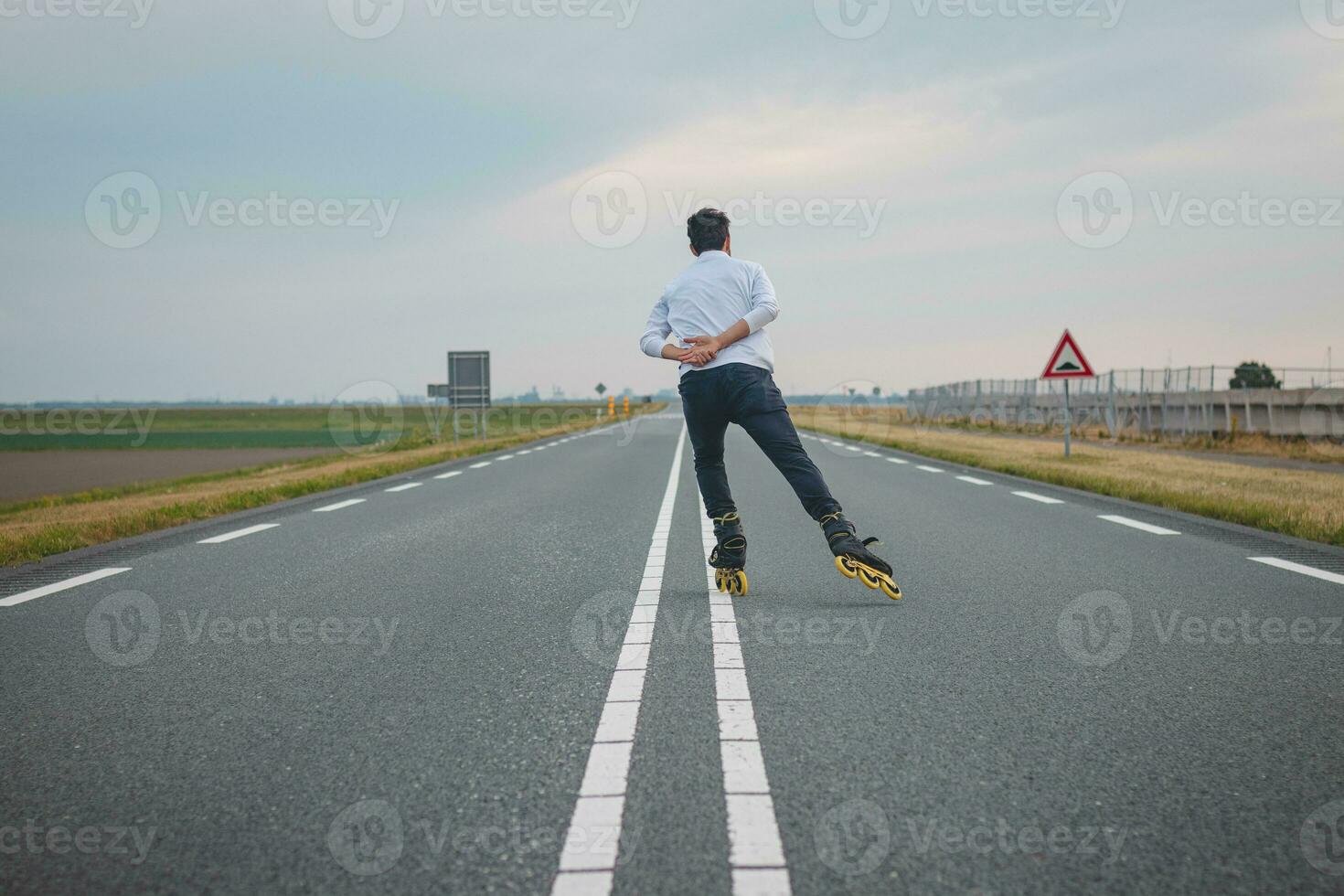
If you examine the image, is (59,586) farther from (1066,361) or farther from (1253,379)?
(1253,379)

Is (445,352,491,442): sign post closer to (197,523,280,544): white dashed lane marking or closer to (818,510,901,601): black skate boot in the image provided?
(197,523,280,544): white dashed lane marking

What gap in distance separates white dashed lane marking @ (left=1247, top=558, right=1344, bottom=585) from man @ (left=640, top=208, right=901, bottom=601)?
9.13 ft

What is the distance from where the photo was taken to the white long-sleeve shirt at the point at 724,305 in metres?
5.04

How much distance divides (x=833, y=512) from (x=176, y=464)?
2524 cm

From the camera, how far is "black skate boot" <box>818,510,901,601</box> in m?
4.83

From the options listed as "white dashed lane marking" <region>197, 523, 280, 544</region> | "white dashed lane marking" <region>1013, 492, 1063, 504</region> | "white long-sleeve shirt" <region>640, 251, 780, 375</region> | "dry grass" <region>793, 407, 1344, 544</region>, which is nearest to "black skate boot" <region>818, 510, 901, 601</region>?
"white long-sleeve shirt" <region>640, 251, 780, 375</region>

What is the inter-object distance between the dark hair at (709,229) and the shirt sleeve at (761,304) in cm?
32

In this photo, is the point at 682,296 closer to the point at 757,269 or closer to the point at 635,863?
the point at 757,269

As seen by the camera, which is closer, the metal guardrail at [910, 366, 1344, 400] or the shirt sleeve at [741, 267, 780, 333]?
the shirt sleeve at [741, 267, 780, 333]

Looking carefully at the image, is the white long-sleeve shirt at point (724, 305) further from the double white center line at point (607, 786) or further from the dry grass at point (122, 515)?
the dry grass at point (122, 515)

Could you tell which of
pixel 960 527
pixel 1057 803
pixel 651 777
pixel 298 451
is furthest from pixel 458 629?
pixel 298 451

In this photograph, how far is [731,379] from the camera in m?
5.00

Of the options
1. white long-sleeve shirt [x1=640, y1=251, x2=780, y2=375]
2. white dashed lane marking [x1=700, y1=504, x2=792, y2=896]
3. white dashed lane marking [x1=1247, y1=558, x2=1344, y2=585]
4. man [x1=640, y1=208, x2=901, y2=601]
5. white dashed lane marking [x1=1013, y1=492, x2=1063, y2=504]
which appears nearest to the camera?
white dashed lane marking [x1=700, y1=504, x2=792, y2=896]

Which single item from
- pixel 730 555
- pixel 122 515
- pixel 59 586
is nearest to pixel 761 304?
pixel 730 555
